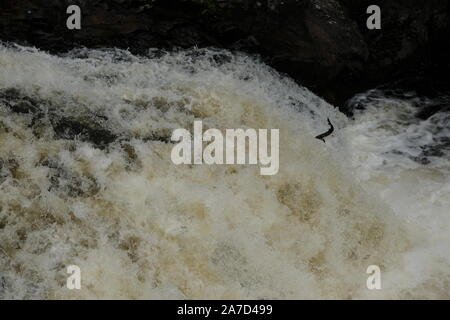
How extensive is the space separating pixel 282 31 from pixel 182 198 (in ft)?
9.60

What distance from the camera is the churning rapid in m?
3.87

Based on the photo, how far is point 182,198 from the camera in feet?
14.1

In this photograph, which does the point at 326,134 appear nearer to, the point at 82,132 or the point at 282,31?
the point at 282,31

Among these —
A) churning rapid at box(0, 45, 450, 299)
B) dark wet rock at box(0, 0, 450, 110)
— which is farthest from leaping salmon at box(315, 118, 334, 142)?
dark wet rock at box(0, 0, 450, 110)

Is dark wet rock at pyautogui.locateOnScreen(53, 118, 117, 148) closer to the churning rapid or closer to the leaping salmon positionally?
the churning rapid

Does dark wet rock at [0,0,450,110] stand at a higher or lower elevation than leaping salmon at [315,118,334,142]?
higher

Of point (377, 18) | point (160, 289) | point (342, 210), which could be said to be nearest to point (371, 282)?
point (342, 210)

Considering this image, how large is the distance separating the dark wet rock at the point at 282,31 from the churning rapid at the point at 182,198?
302mm

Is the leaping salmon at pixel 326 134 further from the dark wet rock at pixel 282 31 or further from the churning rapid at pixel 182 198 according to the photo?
the dark wet rock at pixel 282 31

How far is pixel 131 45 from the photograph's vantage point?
19.2 ft

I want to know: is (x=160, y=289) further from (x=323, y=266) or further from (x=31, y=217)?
(x=323, y=266)

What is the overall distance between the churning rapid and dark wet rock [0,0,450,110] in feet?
0.99

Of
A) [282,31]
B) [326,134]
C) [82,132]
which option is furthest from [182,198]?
[282,31]
